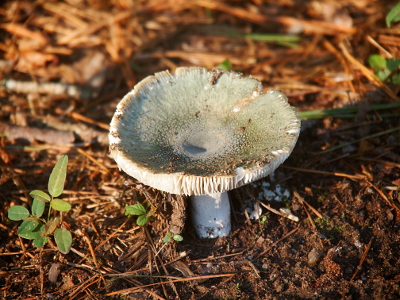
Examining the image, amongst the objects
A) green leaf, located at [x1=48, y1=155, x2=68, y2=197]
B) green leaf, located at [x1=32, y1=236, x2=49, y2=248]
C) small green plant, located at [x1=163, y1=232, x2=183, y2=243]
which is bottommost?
small green plant, located at [x1=163, y1=232, x2=183, y2=243]

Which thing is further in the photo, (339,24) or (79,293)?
(339,24)

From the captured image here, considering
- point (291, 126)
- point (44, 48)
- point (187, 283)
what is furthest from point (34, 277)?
point (44, 48)

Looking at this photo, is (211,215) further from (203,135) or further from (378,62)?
(378,62)

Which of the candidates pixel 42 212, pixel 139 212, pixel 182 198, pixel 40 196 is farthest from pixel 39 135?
pixel 182 198

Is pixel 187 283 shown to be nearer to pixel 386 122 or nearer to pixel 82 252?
pixel 82 252

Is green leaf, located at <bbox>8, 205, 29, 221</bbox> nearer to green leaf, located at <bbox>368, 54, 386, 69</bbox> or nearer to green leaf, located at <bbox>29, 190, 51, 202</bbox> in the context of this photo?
green leaf, located at <bbox>29, 190, 51, 202</bbox>

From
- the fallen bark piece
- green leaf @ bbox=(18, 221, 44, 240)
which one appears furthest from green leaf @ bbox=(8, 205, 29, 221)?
the fallen bark piece
